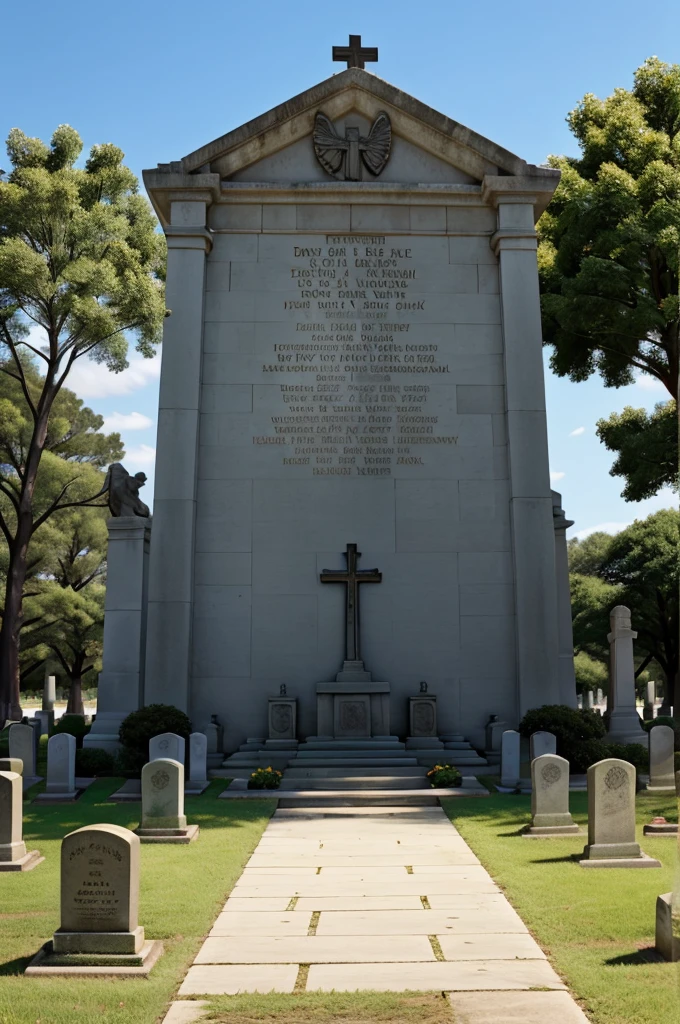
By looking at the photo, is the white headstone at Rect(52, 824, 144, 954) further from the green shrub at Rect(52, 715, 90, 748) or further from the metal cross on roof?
the metal cross on roof

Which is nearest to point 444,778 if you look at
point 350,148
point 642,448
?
point 642,448

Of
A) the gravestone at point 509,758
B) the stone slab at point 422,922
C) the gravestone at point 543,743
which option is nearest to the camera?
the stone slab at point 422,922

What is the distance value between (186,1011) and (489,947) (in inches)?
98.5

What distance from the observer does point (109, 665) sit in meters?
18.9

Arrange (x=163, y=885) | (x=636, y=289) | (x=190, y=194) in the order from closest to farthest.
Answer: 1. (x=163, y=885)
2. (x=190, y=194)
3. (x=636, y=289)

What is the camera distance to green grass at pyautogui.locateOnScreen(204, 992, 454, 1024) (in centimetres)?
614

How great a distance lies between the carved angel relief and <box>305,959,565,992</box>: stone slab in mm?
16863

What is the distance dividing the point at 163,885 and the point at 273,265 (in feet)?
45.4

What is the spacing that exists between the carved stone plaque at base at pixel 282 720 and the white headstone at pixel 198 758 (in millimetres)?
2382

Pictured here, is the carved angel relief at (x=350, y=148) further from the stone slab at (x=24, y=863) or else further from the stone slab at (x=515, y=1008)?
the stone slab at (x=515, y=1008)

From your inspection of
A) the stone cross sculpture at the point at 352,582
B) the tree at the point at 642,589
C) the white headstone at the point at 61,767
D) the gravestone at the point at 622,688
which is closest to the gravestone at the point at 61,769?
the white headstone at the point at 61,767

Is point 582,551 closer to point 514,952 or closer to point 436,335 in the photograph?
point 436,335

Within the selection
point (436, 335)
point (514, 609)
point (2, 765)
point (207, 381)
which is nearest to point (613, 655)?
point (514, 609)

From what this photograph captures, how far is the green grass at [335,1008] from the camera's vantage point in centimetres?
614
